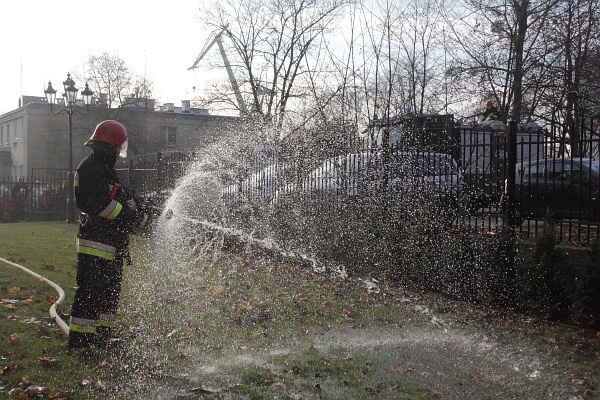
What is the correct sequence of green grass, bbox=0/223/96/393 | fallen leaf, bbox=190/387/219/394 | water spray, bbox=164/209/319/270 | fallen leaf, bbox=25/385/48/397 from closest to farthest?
fallen leaf, bbox=25/385/48/397
fallen leaf, bbox=190/387/219/394
green grass, bbox=0/223/96/393
water spray, bbox=164/209/319/270

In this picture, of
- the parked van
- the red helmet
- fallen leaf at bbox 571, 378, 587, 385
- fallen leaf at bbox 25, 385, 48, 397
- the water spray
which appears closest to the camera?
fallen leaf at bbox 25, 385, 48, 397

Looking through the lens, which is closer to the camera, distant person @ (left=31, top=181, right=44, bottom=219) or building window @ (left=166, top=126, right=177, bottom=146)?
distant person @ (left=31, top=181, right=44, bottom=219)


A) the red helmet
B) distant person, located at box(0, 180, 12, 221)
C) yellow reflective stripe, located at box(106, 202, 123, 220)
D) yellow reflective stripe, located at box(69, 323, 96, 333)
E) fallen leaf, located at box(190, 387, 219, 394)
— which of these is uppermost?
the red helmet

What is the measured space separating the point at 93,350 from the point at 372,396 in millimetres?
2642

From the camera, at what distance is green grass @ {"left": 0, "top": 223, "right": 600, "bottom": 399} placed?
4.62 metres

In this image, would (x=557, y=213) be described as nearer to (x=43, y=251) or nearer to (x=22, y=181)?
(x=43, y=251)

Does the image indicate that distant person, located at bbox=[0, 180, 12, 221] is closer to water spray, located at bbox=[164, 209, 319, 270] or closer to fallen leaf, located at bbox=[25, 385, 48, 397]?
water spray, located at bbox=[164, 209, 319, 270]

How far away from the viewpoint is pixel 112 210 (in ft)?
17.9

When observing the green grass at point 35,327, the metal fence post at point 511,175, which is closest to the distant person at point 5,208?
the green grass at point 35,327

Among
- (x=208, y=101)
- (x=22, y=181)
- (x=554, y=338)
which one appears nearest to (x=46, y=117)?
(x=208, y=101)

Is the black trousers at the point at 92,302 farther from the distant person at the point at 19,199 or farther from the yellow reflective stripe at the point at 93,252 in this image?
the distant person at the point at 19,199

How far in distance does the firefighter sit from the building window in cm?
4698

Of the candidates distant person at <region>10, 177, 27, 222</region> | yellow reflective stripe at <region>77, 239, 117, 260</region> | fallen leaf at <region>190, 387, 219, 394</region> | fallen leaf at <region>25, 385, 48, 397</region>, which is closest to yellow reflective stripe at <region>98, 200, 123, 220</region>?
yellow reflective stripe at <region>77, 239, 117, 260</region>

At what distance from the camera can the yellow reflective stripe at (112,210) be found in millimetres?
5441
